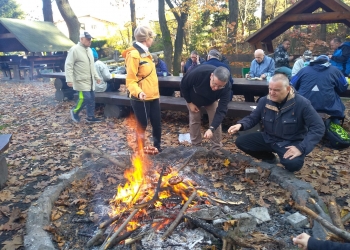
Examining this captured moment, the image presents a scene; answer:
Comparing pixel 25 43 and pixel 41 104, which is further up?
pixel 25 43

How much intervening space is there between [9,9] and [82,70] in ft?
97.1

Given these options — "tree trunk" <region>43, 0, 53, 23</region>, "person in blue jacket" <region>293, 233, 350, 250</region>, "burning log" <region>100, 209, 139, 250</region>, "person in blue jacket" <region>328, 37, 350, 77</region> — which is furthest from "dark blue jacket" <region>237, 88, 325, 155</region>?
"tree trunk" <region>43, 0, 53, 23</region>

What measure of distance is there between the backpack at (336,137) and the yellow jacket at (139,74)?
134 inches

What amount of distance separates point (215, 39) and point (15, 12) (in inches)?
866

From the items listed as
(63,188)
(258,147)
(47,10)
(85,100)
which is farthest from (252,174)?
(47,10)

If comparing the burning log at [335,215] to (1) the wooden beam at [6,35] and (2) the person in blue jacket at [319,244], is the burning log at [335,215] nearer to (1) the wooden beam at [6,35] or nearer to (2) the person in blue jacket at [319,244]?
(2) the person in blue jacket at [319,244]

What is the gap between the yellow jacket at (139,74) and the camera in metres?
4.53

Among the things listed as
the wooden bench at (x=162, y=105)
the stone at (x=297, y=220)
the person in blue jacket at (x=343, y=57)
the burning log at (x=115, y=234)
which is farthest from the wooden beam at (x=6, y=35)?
the stone at (x=297, y=220)

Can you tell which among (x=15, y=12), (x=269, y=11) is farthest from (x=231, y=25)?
(x=15, y=12)

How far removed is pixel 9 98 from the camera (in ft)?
38.7

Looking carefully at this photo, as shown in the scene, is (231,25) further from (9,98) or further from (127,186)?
(127,186)

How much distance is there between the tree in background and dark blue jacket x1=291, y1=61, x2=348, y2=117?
3311 centimetres

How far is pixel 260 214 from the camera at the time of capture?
130 inches

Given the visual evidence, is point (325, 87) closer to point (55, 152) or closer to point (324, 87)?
point (324, 87)
